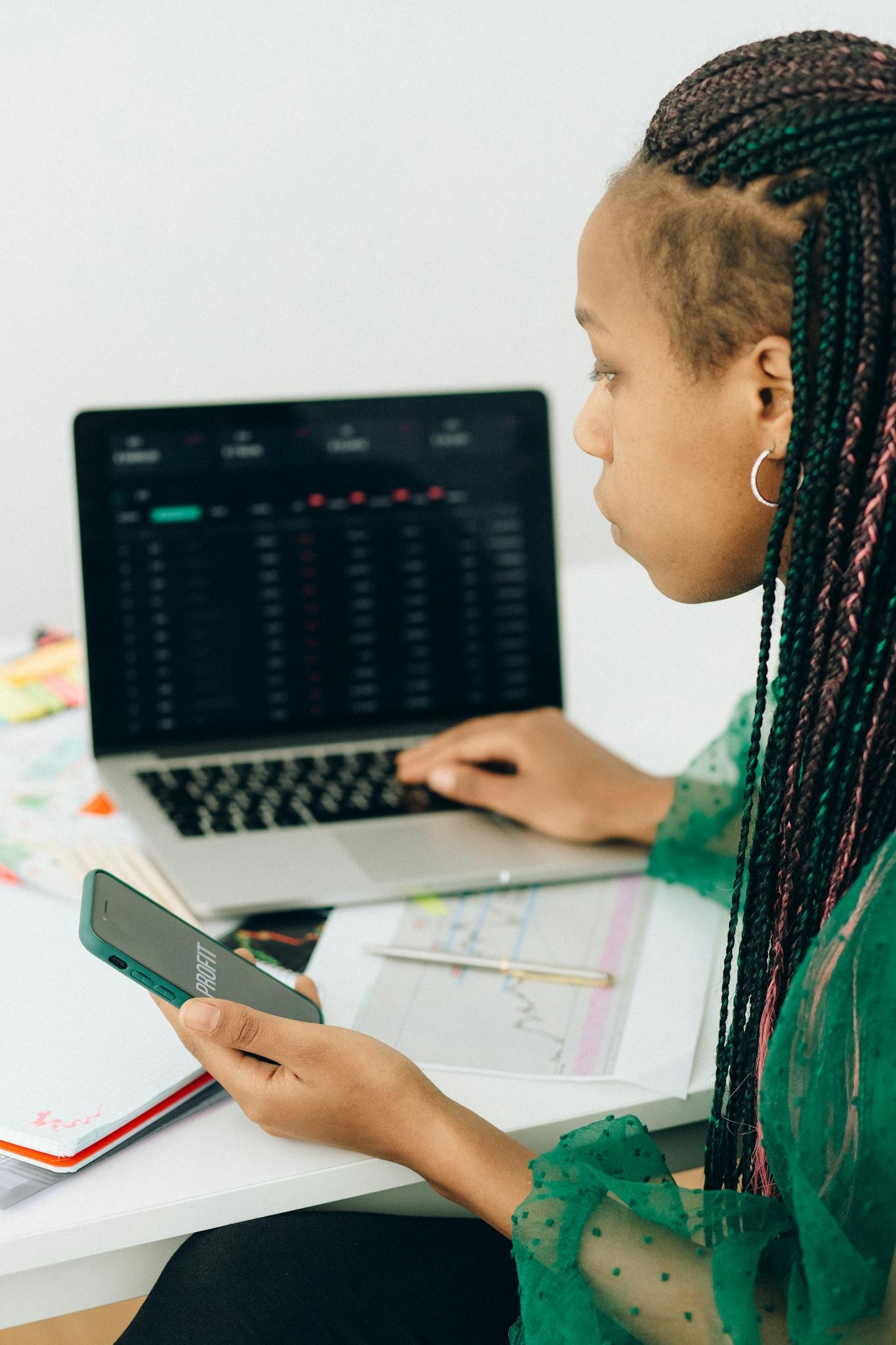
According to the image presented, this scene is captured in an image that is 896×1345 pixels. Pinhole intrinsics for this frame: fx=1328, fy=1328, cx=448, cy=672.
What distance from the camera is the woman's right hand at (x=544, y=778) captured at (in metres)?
0.91

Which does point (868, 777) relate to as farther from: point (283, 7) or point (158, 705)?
point (283, 7)

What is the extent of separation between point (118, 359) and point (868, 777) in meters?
1.65

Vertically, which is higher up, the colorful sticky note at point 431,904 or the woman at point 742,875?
the woman at point 742,875

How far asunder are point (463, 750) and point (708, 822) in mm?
197

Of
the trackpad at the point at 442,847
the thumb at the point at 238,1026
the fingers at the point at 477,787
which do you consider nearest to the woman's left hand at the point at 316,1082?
the thumb at the point at 238,1026

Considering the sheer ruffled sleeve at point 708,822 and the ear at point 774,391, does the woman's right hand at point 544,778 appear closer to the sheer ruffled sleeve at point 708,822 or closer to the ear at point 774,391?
the sheer ruffled sleeve at point 708,822

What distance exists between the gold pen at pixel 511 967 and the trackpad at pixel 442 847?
0.26ft

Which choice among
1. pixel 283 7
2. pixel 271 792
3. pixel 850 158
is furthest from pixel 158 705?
pixel 283 7

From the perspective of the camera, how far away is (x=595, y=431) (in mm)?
714

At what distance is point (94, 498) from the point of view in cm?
99

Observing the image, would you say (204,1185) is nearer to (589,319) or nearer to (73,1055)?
(73,1055)

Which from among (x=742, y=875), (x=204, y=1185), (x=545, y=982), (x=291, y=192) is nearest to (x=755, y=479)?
(x=742, y=875)

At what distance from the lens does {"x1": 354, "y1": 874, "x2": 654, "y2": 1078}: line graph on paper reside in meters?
0.70

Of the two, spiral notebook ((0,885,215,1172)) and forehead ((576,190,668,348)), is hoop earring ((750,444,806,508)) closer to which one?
forehead ((576,190,668,348))
